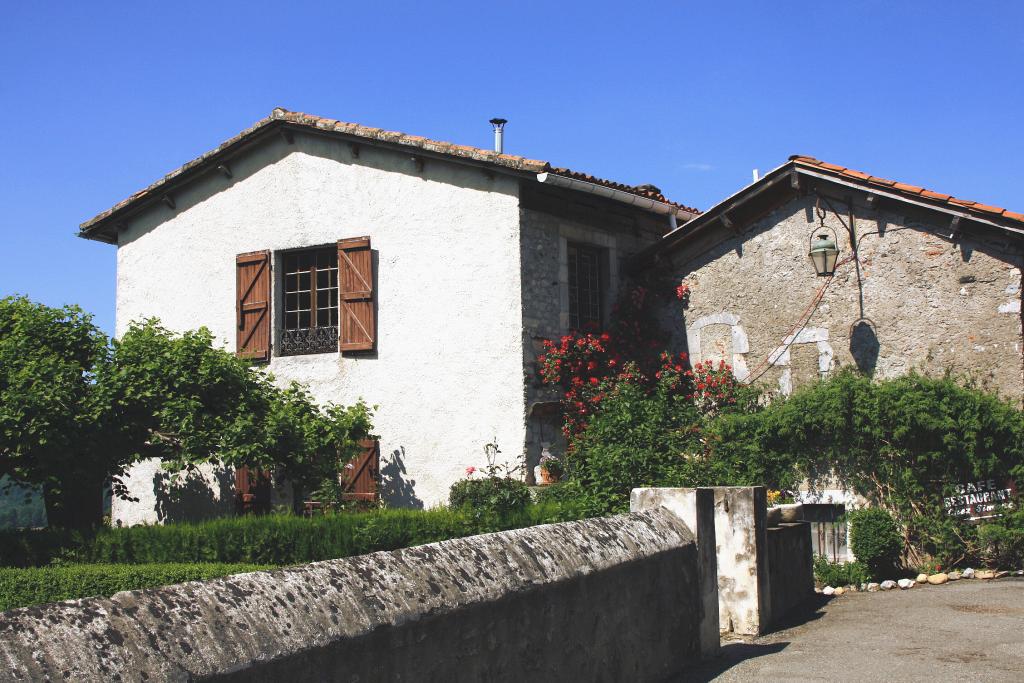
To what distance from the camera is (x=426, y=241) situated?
12.3m

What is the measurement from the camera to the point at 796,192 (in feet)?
38.5

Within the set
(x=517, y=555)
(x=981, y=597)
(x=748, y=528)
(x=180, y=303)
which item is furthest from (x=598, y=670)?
(x=180, y=303)

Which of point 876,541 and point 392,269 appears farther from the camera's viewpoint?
point 392,269

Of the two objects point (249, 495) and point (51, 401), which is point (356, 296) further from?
point (51, 401)

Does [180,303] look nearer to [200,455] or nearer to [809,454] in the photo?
[200,455]

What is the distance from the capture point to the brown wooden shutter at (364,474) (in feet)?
40.2

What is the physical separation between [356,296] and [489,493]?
11.2ft

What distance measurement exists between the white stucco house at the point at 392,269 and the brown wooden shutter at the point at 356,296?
0.02m

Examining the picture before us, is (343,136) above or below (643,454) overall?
above

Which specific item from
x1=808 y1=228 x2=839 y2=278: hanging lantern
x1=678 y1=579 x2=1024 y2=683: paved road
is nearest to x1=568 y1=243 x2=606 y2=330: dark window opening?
x1=808 y1=228 x2=839 y2=278: hanging lantern

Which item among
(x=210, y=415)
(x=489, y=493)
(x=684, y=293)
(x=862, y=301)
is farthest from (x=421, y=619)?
(x=684, y=293)

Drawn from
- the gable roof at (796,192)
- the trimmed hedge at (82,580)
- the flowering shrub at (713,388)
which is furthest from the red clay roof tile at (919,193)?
the trimmed hedge at (82,580)

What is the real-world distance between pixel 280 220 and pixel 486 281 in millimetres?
3458

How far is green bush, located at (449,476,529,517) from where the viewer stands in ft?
33.2
